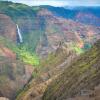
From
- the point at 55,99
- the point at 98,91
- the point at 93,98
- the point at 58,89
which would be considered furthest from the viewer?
the point at 58,89

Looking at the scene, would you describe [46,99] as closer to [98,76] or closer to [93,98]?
[98,76]

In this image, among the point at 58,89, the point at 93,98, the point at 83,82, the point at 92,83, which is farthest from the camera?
the point at 58,89

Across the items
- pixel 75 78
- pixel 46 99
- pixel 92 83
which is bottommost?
pixel 46 99

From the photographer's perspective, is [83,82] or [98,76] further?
[83,82]

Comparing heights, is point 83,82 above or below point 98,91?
below

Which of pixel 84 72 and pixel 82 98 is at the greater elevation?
pixel 82 98

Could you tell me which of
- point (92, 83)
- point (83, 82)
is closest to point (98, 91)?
point (92, 83)

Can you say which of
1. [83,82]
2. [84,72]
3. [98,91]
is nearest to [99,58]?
[84,72]

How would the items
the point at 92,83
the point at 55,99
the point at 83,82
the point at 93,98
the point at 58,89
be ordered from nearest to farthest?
the point at 93,98
the point at 92,83
the point at 83,82
the point at 55,99
the point at 58,89

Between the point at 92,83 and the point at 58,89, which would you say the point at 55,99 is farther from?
the point at 92,83
